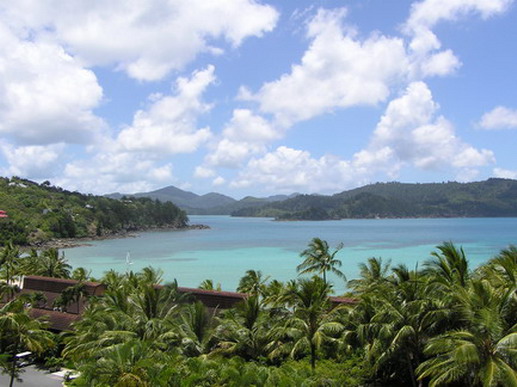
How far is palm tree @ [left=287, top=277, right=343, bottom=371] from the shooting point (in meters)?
16.0

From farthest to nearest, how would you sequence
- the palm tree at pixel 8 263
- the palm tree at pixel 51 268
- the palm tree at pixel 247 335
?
the palm tree at pixel 51 268
the palm tree at pixel 8 263
the palm tree at pixel 247 335

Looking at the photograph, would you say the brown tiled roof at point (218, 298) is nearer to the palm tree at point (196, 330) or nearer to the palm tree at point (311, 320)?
the palm tree at point (196, 330)

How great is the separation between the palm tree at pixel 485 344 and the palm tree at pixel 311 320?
5.38 metres

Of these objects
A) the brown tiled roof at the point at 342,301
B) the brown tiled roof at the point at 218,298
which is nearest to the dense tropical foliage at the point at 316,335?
the brown tiled roof at the point at 342,301

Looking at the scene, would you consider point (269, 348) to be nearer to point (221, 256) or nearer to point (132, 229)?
point (221, 256)

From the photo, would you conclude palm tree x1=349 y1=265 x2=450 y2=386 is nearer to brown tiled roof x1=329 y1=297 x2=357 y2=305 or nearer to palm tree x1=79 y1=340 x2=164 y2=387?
brown tiled roof x1=329 y1=297 x2=357 y2=305

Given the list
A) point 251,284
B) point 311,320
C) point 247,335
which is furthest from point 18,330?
point 251,284

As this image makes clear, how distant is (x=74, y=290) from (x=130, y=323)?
32.4 ft

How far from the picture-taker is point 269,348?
1688 cm

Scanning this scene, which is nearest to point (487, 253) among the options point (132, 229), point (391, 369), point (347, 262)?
point (347, 262)

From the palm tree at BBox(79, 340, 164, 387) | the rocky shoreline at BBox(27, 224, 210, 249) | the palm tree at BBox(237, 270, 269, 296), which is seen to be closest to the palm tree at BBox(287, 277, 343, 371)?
the palm tree at BBox(79, 340, 164, 387)

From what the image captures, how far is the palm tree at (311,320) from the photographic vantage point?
1600 cm

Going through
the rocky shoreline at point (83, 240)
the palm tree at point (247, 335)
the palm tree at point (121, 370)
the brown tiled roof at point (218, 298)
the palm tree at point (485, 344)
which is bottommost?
the rocky shoreline at point (83, 240)

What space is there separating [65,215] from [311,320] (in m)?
117
